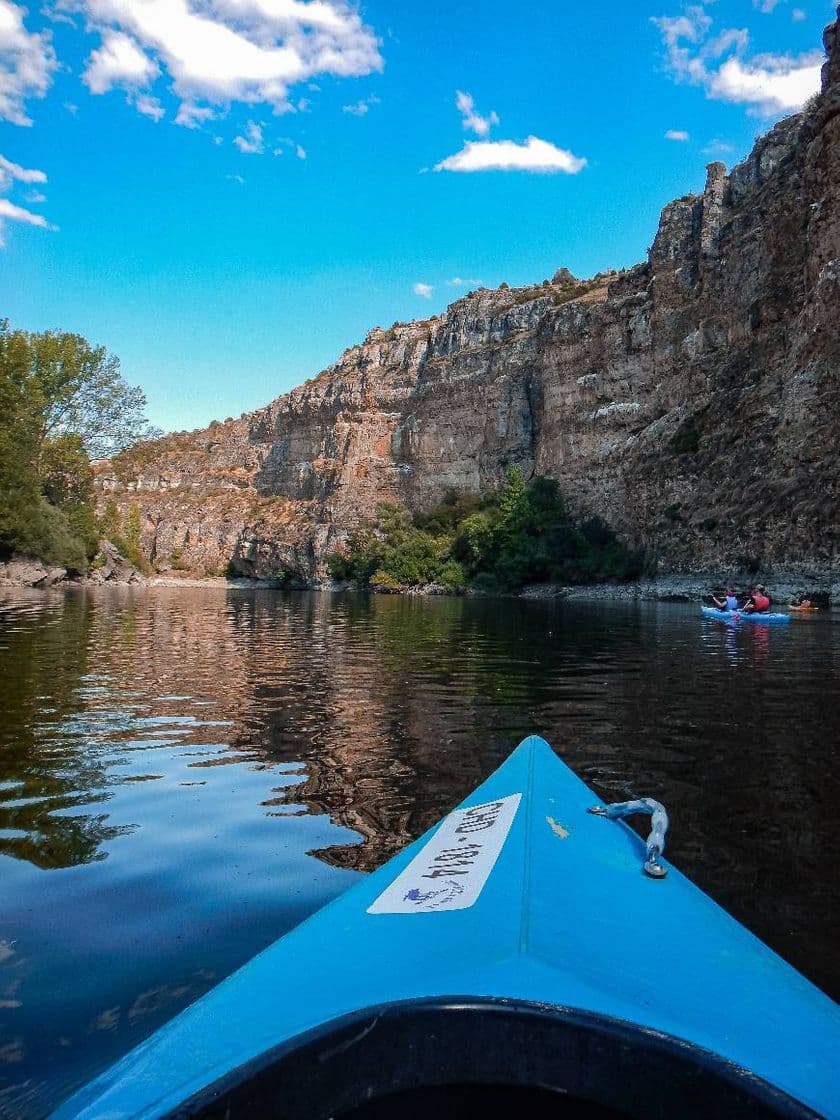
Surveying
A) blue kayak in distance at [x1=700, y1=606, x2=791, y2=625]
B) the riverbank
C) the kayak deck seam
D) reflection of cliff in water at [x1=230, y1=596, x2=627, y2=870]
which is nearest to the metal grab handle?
the kayak deck seam

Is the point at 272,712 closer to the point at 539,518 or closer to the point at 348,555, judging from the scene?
the point at 539,518

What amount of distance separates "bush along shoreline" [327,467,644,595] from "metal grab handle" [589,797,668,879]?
4252 centimetres

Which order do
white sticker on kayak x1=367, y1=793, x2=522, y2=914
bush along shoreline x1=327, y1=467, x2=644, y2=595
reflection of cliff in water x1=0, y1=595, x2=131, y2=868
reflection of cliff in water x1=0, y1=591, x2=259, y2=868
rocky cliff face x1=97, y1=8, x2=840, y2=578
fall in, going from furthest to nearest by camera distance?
1. bush along shoreline x1=327, y1=467, x2=644, y2=595
2. rocky cliff face x1=97, y1=8, x2=840, y2=578
3. reflection of cliff in water x1=0, y1=591, x2=259, y2=868
4. reflection of cliff in water x1=0, y1=595, x2=131, y2=868
5. white sticker on kayak x1=367, y1=793, x2=522, y2=914

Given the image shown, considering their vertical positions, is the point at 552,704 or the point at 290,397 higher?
the point at 290,397

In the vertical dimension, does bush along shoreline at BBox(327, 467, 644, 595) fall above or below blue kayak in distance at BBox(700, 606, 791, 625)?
above

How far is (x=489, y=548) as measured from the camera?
57688mm

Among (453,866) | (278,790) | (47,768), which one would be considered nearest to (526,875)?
(453,866)

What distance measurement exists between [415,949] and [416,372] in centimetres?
8087

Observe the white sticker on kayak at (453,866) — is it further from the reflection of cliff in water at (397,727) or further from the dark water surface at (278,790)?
the reflection of cliff in water at (397,727)

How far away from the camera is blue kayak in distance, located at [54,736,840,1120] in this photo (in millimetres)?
1321

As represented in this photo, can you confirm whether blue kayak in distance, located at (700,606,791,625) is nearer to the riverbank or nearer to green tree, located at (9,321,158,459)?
the riverbank

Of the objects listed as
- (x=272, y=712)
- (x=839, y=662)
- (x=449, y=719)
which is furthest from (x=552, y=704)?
(x=839, y=662)

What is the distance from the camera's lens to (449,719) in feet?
24.1

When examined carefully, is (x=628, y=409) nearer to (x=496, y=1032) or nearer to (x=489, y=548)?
(x=489, y=548)
